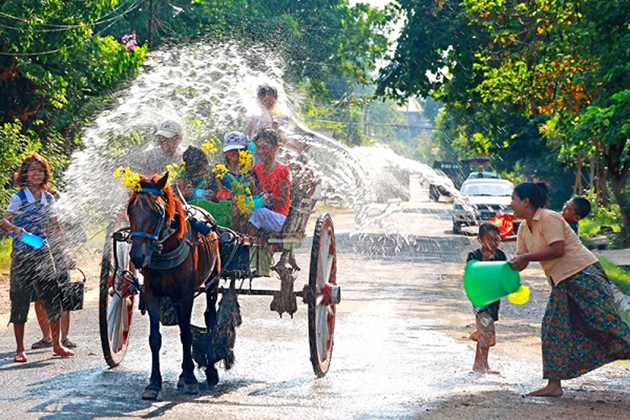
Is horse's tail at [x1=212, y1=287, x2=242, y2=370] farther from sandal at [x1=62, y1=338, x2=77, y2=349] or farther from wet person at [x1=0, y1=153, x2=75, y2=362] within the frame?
sandal at [x1=62, y1=338, x2=77, y2=349]

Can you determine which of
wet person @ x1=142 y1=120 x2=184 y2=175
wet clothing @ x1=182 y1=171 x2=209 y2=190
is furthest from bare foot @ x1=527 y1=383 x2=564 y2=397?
wet person @ x1=142 y1=120 x2=184 y2=175

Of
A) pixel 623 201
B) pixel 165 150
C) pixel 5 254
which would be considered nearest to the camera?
pixel 165 150

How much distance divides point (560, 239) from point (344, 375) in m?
2.34

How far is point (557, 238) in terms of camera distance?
754cm

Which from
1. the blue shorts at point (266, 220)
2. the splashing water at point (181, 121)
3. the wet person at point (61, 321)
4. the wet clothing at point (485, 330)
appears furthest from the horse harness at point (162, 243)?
the splashing water at point (181, 121)

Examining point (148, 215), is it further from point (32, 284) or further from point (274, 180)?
point (32, 284)

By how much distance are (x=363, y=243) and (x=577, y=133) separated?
40.6 feet

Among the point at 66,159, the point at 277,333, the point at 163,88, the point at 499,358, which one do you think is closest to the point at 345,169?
the point at 163,88

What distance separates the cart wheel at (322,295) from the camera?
26.8ft

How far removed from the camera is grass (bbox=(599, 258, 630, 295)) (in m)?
15.0

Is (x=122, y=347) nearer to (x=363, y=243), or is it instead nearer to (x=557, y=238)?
(x=557, y=238)

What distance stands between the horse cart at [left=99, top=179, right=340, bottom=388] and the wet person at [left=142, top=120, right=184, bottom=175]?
63 centimetres

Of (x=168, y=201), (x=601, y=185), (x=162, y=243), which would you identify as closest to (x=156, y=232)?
(x=162, y=243)

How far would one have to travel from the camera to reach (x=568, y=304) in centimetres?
771
